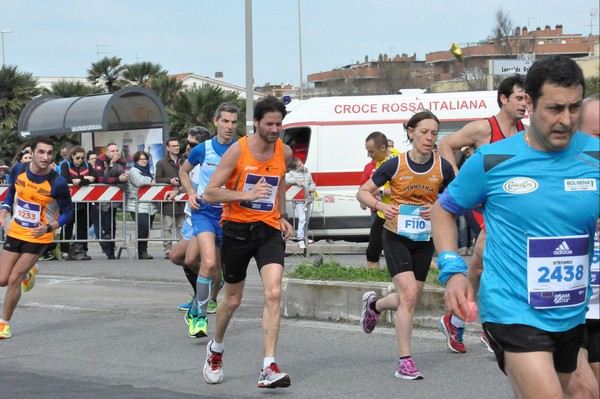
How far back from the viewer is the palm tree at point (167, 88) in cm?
4838

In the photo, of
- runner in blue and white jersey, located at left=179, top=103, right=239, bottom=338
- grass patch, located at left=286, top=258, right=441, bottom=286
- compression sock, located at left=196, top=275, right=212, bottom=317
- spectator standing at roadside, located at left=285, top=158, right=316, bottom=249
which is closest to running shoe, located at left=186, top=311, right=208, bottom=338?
runner in blue and white jersey, located at left=179, top=103, right=239, bottom=338

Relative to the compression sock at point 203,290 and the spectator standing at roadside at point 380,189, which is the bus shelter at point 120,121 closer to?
the spectator standing at roadside at point 380,189

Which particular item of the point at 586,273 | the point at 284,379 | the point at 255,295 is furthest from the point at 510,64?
the point at 586,273

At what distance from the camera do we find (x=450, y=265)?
450cm

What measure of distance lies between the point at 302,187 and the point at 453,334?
10.4 metres

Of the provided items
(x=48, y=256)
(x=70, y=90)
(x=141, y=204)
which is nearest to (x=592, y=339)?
(x=141, y=204)

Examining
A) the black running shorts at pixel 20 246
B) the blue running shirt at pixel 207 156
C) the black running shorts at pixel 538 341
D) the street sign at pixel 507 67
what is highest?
the street sign at pixel 507 67

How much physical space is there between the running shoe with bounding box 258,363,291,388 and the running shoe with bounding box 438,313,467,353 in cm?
177

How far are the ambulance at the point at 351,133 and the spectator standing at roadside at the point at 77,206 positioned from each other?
3927mm

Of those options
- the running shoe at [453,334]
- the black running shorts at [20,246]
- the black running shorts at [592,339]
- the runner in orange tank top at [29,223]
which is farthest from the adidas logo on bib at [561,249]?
the black running shorts at [20,246]

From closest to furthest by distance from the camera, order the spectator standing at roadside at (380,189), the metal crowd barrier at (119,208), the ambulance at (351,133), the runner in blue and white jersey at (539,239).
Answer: the runner in blue and white jersey at (539,239) → the spectator standing at roadside at (380,189) → the metal crowd barrier at (119,208) → the ambulance at (351,133)

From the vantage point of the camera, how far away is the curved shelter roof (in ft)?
89.0

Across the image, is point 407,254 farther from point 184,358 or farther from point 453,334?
point 184,358

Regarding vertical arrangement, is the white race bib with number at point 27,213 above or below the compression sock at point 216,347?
above
